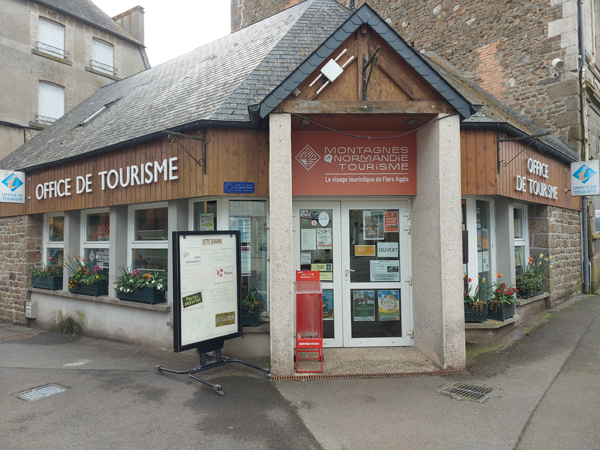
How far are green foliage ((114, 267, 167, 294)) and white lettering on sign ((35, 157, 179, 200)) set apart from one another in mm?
1581

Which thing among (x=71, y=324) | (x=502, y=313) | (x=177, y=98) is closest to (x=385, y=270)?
(x=502, y=313)

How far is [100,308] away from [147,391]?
3618 mm

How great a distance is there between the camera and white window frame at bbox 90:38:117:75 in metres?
19.9

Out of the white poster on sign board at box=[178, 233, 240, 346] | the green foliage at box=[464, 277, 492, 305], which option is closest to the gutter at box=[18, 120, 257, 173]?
the white poster on sign board at box=[178, 233, 240, 346]

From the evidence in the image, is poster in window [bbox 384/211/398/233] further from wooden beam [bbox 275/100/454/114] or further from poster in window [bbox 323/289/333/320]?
wooden beam [bbox 275/100/454/114]

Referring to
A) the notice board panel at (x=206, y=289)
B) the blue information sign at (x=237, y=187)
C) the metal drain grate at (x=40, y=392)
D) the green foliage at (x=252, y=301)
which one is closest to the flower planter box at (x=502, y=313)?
the green foliage at (x=252, y=301)

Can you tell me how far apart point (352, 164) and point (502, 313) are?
11.2 ft

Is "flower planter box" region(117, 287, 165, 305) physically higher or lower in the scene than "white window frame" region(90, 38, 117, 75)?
lower

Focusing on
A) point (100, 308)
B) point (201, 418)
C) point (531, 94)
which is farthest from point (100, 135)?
point (531, 94)

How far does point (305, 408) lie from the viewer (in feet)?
14.3

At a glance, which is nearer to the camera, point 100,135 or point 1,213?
point 100,135

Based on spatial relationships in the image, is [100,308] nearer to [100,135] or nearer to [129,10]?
[100,135]

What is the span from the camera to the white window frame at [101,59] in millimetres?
19938

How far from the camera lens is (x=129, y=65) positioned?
21.7m
